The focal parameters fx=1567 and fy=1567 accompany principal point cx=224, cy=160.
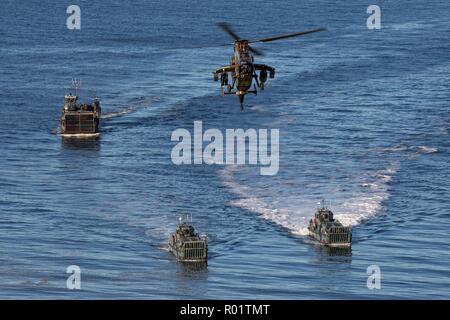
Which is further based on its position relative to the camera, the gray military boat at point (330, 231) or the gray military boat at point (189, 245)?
the gray military boat at point (330, 231)

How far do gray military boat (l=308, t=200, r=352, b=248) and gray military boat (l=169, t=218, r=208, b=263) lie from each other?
1533 centimetres

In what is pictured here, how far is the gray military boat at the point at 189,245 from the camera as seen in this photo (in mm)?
182750

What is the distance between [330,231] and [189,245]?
61.9 feet

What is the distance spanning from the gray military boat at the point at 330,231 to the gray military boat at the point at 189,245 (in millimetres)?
15327

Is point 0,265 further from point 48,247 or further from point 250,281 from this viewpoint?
point 250,281

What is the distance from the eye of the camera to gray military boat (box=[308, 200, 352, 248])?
627ft

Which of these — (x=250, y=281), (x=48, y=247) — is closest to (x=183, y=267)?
(x=250, y=281)

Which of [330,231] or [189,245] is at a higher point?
[330,231]

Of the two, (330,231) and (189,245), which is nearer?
(189,245)

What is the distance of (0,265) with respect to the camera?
18575 centimetres

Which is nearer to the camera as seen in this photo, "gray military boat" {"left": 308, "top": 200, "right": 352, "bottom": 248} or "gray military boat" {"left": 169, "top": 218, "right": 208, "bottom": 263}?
"gray military boat" {"left": 169, "top": 218, "right": 208, "bottom": 263}

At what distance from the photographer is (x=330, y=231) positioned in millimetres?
190750
